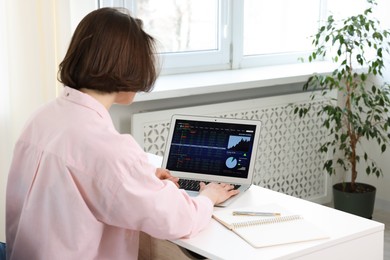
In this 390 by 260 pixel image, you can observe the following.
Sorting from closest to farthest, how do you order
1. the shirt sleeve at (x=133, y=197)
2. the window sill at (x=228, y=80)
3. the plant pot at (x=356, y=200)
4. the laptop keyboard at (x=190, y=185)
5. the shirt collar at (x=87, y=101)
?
the shirt sleeve at (x=133, y=197) → the shirt collar at (x=87, y=101) → the laptop keyboard at (x=190, y=185) → the window sill at (x=228, y=80) → the plant pot at (x=356, y=200)

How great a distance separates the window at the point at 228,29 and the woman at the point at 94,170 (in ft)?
A: 5.38

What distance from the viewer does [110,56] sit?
177cm

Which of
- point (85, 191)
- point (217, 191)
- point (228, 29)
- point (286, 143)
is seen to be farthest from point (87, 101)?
point (286, 143)

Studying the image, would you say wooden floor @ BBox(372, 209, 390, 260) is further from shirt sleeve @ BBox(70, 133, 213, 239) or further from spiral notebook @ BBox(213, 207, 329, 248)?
shirt sleeve @ BBox(70, 133, 213, 239)

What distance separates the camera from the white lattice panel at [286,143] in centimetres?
375

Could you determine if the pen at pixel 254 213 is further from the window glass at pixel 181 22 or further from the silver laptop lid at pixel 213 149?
the window glass at pixel 181 22

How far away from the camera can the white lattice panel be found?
3.75 m

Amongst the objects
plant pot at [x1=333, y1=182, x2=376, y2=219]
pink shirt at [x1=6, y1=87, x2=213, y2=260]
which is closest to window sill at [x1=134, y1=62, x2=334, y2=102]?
plant pot at [x1=333, y1=182, x2=376, y2=219]

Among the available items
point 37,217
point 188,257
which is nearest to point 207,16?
point 188,257

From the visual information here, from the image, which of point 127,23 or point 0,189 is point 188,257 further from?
point 0,189

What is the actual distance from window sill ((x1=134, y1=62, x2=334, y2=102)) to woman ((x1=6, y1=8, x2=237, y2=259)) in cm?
139

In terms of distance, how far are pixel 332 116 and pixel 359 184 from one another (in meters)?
0.50

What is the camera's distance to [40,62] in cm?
282

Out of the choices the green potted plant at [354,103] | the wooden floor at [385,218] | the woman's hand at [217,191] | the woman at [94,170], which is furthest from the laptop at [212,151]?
the wooden floor at [385,218]
